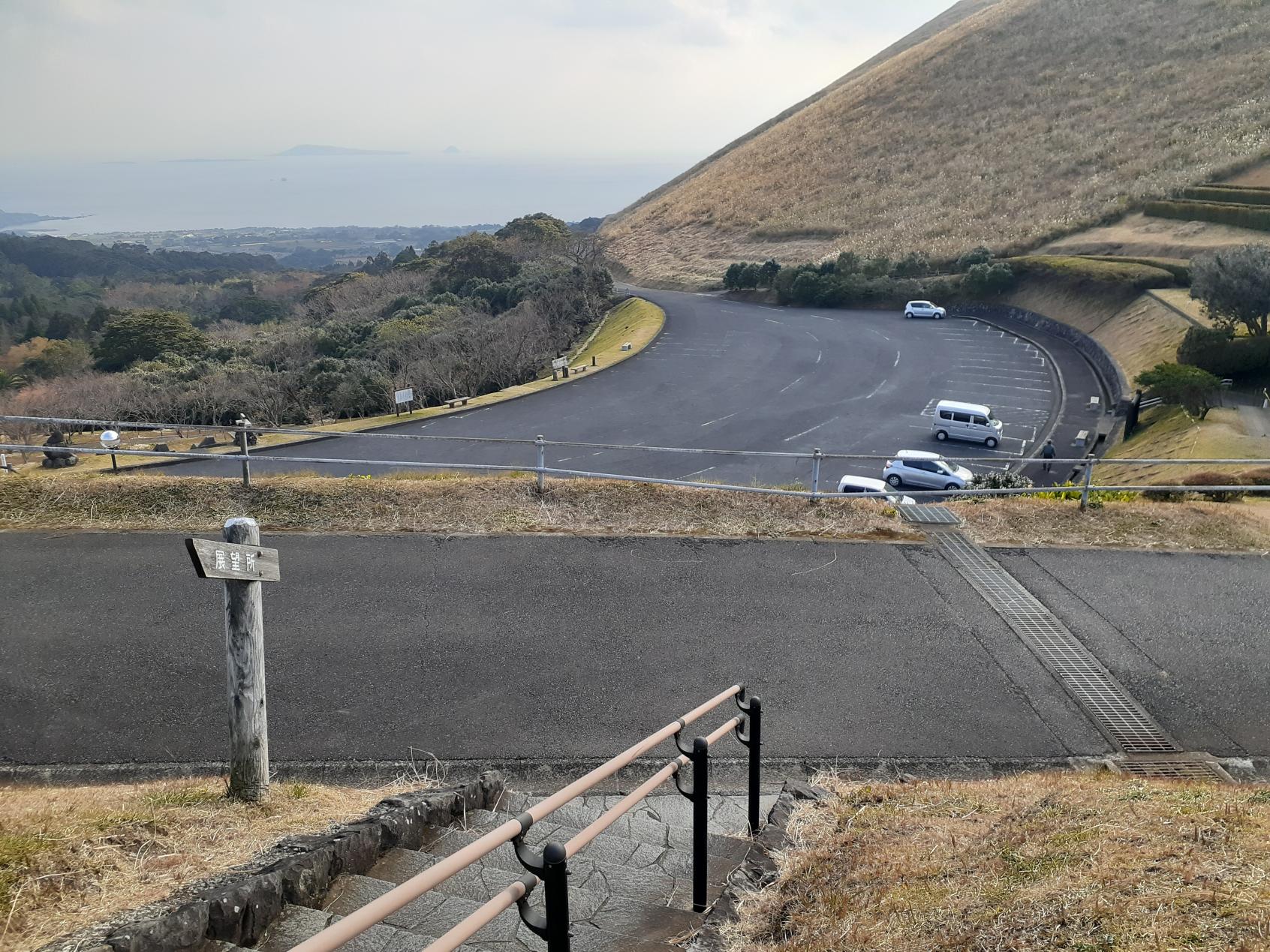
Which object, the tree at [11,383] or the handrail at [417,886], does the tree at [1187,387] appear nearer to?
the handrail at [417,886]

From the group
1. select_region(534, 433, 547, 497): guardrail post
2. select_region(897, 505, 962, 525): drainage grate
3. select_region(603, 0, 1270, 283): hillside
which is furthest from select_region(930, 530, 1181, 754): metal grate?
select_region(603, 0, 1270, 283): hillside

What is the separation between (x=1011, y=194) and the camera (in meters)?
51.8

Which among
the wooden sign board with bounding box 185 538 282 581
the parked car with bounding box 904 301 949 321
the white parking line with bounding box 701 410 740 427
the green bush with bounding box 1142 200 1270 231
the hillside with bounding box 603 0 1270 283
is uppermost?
the hillside with bounding box 603 0 1270 283

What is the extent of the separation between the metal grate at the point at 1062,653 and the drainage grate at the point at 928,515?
33cm

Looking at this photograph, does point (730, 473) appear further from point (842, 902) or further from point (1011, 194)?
point (1011, 194)

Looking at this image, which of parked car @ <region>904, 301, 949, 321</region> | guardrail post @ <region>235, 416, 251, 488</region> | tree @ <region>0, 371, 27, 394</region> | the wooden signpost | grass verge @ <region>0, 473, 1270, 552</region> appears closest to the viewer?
the wooden signpost

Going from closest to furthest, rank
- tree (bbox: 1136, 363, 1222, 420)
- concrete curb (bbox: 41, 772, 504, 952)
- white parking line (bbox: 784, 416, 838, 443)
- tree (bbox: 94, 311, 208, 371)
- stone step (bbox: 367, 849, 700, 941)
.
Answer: concrete curb (bbox: 41, 772, 504, 952) < stone step (bbox: 367, 849, 700, 941) < tree (bbox: 1136, 363, 1222, 420) < white parking line (bbox: 784, 416, 838, 443) < tree (bbox: 94, 311, 208, 371)

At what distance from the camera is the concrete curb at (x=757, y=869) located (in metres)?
3.23

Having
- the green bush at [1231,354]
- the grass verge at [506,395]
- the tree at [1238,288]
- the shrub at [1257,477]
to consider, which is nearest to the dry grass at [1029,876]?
the grass verge at [506,395]

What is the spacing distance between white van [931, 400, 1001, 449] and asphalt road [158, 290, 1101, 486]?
11.1 inches

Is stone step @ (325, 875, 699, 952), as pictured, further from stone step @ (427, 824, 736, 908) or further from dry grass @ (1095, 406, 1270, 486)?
dry grass @ (1095, 406, 1270, 486)

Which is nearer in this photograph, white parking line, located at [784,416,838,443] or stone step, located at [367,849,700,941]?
stone step, located at [367,849,700,941]

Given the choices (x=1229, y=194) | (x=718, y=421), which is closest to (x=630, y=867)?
(x=718, y=421)

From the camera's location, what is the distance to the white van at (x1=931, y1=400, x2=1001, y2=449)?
23.5 m
